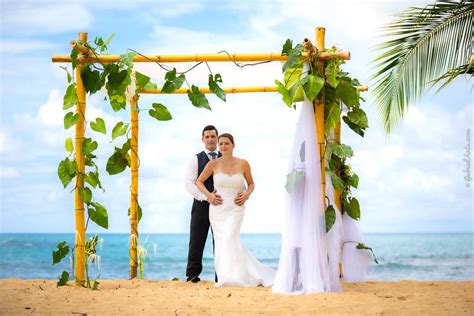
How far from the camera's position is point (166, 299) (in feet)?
18.8

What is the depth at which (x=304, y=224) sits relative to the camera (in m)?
5.94

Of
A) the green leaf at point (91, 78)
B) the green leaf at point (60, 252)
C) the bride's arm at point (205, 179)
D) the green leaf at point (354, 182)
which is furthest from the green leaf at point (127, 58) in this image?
the green leaf at point (354, 182)

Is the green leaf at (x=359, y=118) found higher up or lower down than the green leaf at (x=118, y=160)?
higher up

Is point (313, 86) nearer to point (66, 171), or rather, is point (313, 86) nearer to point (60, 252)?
point (66, 171)

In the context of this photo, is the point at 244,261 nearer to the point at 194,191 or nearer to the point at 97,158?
the point at 194,191

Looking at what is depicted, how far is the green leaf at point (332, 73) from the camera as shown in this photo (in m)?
5.94

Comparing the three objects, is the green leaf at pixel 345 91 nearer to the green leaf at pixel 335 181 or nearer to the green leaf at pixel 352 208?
the green leaf at pixel 335 181

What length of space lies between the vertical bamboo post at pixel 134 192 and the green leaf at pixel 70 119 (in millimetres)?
1489

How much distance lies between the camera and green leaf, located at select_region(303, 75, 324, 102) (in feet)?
19.2

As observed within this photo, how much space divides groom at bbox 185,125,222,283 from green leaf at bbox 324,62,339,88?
67.4 inches

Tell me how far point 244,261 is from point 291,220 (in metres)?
1.27

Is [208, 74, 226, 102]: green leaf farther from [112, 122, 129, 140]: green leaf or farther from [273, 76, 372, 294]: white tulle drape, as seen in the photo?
[112, 122, 129, 140]: green leaf

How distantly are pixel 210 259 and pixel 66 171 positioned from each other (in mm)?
17863

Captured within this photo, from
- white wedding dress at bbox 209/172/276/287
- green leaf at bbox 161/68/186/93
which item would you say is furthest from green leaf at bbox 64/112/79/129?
white wedding dress at bbox 209/172/276/287
